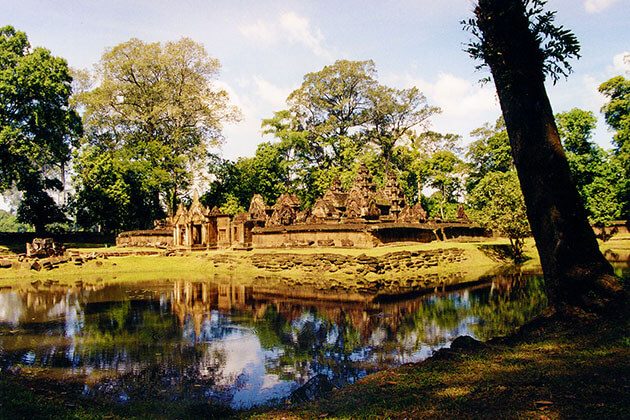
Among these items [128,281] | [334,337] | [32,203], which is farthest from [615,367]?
[32,203]

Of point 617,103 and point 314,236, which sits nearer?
point 314,236

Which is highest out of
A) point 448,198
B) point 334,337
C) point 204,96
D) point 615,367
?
point 204,96

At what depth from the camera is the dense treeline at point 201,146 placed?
35.2 metres

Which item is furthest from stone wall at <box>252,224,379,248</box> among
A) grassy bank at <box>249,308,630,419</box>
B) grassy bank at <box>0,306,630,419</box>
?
grassy bank at <box>249,308,630,419</box>

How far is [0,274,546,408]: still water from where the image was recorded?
8266 mm

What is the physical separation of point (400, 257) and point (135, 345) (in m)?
16.6

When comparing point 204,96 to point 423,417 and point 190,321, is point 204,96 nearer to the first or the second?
point 190,321

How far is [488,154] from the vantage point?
177ft

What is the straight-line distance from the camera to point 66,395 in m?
7.25

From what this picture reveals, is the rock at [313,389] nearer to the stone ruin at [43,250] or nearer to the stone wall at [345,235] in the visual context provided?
the stone wall at [345,235]

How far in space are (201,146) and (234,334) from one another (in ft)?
123

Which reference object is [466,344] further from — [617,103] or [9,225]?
[9,225]

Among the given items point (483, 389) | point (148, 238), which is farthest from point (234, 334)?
point (148, 238)

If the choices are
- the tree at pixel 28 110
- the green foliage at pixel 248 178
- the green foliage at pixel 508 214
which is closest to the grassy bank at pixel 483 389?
the green foliage at pixel 508 214
